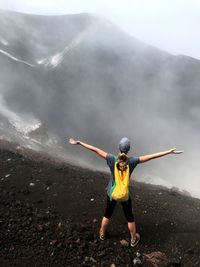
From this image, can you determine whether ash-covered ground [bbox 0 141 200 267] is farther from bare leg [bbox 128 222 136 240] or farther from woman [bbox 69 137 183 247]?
woman [bbox 69 137 183 247]

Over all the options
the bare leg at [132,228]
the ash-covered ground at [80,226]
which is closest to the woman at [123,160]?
the bare leg at [132,228]

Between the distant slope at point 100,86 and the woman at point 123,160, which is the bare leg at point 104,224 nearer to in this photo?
the woman at point 123,160

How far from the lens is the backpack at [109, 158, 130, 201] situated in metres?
7.78

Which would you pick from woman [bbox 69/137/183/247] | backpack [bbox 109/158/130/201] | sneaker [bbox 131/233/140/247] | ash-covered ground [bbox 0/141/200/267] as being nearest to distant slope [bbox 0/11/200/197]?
ash-covered ground [bbox 0/141/200/267]

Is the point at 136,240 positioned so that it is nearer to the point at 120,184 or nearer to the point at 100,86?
the point at 120,184

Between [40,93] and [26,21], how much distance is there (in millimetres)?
15733

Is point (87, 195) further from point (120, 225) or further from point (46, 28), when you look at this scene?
point (46, 28)

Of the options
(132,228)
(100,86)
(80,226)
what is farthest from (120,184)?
(100,86)

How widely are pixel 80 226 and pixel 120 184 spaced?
145 cm

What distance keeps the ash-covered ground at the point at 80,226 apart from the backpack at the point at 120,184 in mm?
1007

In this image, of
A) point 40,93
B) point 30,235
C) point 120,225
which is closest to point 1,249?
point 30,235

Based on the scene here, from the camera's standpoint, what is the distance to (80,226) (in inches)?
342

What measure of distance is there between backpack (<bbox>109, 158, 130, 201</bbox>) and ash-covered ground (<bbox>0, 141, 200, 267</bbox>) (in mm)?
1007

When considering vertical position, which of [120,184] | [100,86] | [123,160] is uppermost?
[100,86]
